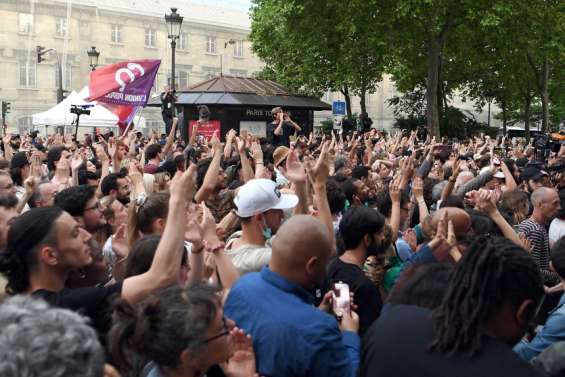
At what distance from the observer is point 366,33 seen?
30.0 metres

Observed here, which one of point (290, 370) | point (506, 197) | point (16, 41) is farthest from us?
point (16, 41)

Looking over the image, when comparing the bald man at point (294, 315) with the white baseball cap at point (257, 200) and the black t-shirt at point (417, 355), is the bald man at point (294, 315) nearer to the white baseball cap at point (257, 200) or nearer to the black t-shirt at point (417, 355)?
the black t-shirt at point (417, 355)

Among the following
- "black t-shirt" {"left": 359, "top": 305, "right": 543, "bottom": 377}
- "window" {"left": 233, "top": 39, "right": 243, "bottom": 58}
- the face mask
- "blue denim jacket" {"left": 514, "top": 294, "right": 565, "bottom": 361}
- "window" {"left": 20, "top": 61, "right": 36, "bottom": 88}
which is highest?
"window" {"left": 233, "top": 39, "right": 243, "bottom": 58}

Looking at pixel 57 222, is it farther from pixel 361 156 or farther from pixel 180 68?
pixel 180 68

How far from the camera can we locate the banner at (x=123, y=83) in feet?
47.3

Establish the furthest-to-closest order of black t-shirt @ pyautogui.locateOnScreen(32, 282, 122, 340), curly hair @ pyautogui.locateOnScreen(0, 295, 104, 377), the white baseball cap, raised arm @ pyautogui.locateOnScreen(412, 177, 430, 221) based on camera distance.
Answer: raised arm @ pyautogui.locateOnScreen(412, 177, 430, 221) < the white baseball cap < black t-shirt @ pyautogui.locateOnScreen(32, 282, 122, 340) < curly hair @ pyautogui.locateOnScreen(0, 295, 104, 377)

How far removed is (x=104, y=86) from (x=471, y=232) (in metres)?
10.9

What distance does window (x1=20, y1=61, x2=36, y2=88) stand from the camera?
57.3 meters

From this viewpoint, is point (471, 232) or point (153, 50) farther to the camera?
point (153, 50)

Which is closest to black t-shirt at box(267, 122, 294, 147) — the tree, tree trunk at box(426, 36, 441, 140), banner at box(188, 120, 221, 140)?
banner at box(188, 120, 221, 140)

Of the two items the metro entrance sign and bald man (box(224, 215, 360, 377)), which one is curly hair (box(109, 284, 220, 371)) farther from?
the metro entrance sign

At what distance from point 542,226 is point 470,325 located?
14.1 ft

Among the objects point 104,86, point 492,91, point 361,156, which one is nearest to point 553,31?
point 492,91

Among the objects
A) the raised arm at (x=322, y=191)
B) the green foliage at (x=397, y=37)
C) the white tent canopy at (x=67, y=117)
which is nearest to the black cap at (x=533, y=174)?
the raised arm at (x=322, y=191)
